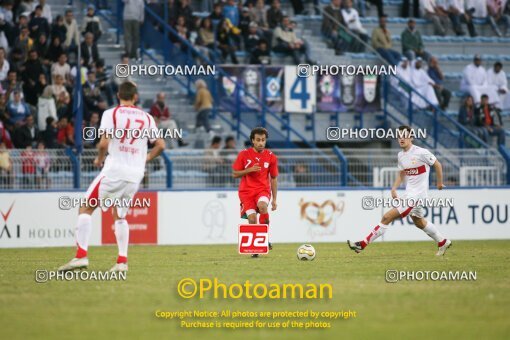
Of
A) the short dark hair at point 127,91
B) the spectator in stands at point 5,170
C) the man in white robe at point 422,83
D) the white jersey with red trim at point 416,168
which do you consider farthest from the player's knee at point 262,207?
the man in white robe at point 422,83

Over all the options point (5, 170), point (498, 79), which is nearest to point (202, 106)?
point (5, 170)

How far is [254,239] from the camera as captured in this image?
1831cm

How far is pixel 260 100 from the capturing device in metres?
31.1

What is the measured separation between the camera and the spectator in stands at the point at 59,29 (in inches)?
1141

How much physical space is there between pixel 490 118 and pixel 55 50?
1296 cm

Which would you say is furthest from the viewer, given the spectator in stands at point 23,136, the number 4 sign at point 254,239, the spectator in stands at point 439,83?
the spectator in stands at point 439,83

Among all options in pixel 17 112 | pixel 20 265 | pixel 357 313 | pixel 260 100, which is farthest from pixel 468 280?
pixel 260 100

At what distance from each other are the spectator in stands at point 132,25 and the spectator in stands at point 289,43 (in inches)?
176

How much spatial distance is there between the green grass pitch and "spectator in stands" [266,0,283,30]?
15.0 m

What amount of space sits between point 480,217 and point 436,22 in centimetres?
1168

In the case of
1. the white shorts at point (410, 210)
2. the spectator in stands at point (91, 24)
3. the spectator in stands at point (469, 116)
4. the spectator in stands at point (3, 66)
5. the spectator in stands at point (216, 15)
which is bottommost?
the white shorts at point (410, 210)

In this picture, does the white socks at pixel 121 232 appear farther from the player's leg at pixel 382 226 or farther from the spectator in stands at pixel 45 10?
the spectator in stands at pixel 45 10

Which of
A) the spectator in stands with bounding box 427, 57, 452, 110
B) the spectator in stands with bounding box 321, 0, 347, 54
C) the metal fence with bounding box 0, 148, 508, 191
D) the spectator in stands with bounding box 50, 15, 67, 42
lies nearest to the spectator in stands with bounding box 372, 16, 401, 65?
the spectator in stands with bounding box 321, 0, 347, 54

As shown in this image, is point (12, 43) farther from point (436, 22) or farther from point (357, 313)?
point (357, 313)
